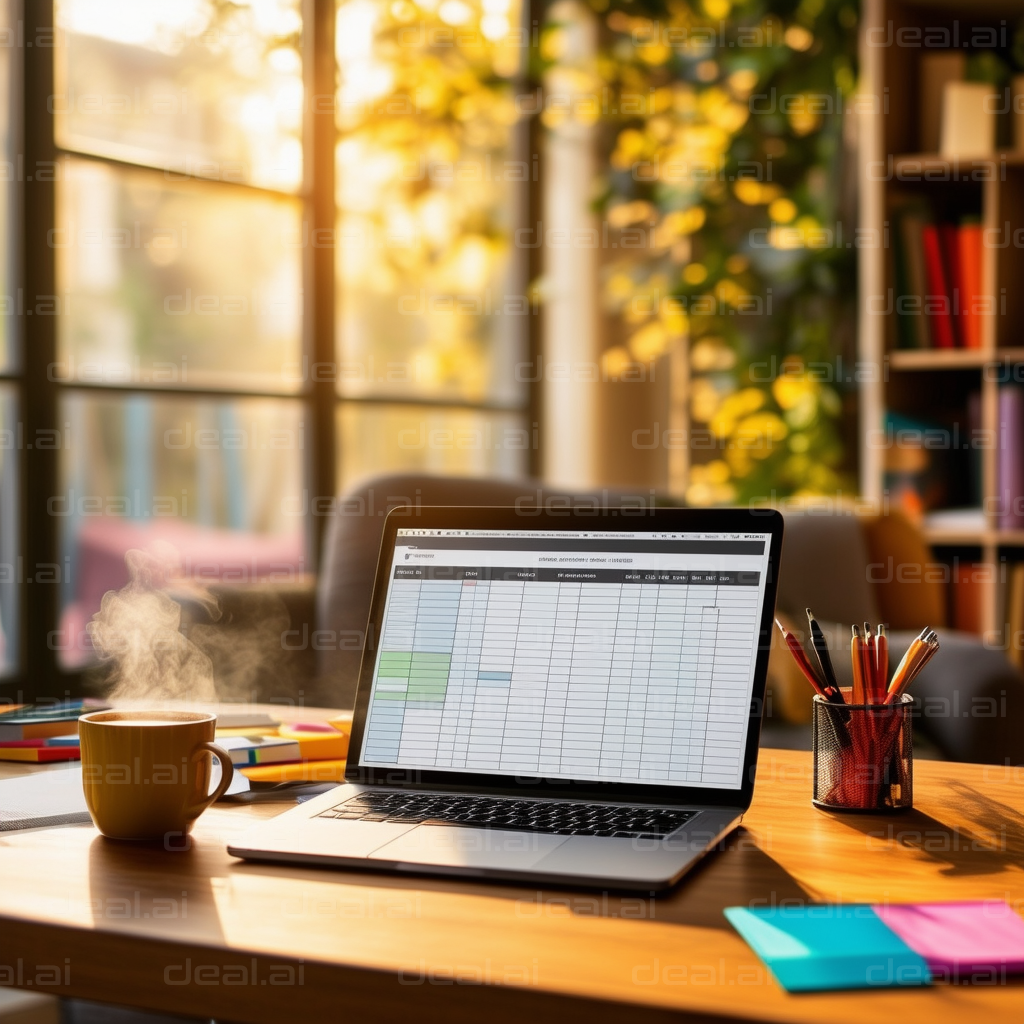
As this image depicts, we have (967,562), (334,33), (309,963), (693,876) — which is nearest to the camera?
(309,963)

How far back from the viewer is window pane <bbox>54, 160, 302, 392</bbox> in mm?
2717

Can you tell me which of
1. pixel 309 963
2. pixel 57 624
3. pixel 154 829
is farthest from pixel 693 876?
pixel 57 624

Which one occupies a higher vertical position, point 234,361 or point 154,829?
point 234,361

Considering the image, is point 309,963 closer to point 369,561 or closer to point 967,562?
point 369,561

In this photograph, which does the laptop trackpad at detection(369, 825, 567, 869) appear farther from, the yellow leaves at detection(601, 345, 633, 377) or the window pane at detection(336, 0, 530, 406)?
the yellow leaves at detection(601, 345, 633, 377)

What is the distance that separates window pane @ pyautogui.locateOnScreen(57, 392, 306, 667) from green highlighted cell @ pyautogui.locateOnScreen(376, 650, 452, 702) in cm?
182

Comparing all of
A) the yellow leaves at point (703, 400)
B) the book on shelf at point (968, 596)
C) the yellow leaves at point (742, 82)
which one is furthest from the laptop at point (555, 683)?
the yellow leaves at point (742, 82)

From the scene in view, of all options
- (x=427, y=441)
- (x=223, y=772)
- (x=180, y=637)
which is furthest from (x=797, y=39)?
(x=223, y=772)

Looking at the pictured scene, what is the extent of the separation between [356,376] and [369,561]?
1281 mm

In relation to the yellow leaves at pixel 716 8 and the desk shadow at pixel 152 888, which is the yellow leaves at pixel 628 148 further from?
the desk shadow at pixel 152 888

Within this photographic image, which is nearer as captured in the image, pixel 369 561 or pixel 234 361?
pixel 369 561

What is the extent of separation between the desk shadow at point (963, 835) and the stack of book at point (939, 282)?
7.09 feet

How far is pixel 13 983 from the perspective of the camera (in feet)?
2.28

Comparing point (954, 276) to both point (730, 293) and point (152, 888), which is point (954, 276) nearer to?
point (730, 293)
